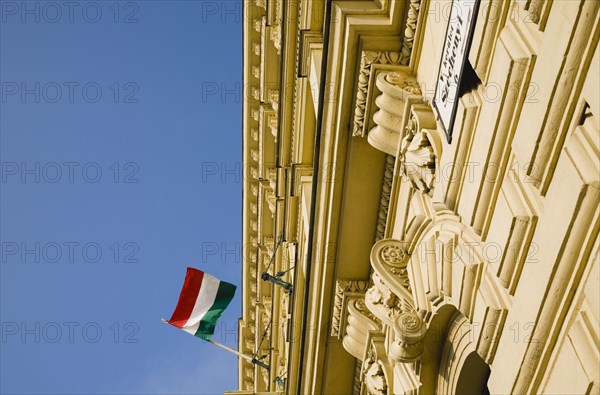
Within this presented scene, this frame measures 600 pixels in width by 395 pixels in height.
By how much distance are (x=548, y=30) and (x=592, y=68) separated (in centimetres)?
78

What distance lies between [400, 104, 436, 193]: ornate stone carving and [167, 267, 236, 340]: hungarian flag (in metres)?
10.2

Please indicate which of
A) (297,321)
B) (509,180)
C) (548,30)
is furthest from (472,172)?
(297,321)

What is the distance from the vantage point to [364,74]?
9.93 m

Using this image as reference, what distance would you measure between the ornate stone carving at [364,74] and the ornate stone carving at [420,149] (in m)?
1.02

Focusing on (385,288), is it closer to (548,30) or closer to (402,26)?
(402,26)

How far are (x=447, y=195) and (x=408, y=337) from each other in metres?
2.13

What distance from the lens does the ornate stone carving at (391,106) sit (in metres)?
9.43

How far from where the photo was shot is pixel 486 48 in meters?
7.09

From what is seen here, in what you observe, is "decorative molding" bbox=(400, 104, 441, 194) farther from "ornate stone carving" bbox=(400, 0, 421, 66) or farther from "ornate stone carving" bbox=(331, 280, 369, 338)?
"ornate stone carving" bbox=(331, 280, 369, 338)

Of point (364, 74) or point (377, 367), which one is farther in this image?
point (377, 367)

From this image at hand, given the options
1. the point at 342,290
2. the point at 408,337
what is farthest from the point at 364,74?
the point at 342,290

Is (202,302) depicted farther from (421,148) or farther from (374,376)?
(421,148)

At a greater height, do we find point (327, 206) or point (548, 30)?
point (548, 30)

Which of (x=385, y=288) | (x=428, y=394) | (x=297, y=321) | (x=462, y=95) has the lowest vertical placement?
(x=297, y=321)
